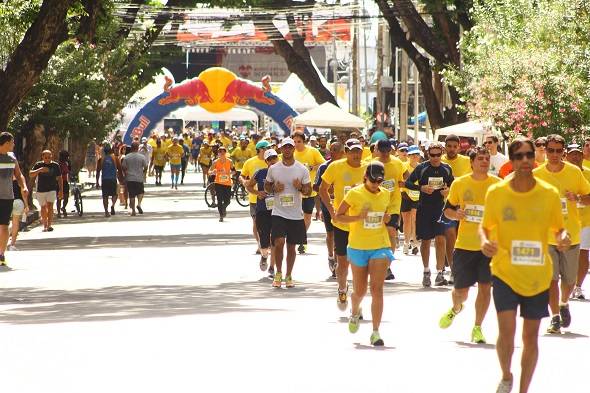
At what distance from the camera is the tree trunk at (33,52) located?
81.6 feet

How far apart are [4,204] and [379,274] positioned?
9.78 metres

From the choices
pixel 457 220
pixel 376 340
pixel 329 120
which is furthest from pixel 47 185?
pixel 376 340

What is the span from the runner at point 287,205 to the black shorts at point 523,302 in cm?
882

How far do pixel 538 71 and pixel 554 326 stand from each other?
15186mm

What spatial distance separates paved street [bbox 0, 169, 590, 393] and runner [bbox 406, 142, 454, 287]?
0.37m

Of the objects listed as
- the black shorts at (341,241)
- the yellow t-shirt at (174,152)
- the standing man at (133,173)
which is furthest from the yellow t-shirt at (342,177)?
the yellow t-shirt at (174,152)

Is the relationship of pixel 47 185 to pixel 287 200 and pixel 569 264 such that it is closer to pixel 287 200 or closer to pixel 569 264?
pixel 287 200

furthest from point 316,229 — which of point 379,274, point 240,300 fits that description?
point 379,274

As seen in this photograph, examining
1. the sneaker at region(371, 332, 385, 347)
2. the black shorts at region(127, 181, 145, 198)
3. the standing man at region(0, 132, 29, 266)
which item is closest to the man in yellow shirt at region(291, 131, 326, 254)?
the standing man at region(0, 132, 29, 266)

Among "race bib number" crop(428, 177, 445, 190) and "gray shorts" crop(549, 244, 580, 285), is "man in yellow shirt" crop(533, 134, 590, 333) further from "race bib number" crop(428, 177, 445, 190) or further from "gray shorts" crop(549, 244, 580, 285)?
"race bib number" crop(428, 177, 445, 190)

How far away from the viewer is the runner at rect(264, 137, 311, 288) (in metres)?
18.2

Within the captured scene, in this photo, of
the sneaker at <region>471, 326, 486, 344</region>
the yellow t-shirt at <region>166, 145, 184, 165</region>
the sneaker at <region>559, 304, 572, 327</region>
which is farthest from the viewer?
the yellow t-shirt at <region>166, 145, 184, 165</region>

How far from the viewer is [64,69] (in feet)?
125

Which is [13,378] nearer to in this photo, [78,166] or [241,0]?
[241,0]
